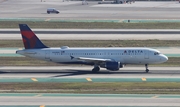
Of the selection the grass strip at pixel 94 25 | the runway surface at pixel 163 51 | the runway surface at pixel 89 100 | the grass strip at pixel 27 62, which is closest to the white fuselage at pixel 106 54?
the grass strip at pixel 27 62

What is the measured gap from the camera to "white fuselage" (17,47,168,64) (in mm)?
72062

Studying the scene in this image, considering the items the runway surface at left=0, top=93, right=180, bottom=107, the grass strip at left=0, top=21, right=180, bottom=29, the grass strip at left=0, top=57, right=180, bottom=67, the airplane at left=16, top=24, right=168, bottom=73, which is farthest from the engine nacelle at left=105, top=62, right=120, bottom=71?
the grass strip at left=0, top=21, right=180, bottom=29

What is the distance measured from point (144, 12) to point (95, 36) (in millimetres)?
57347

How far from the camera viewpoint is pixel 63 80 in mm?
65312

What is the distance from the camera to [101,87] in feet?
198

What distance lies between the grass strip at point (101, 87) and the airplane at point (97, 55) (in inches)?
364

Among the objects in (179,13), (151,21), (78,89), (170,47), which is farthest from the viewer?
(179,13)

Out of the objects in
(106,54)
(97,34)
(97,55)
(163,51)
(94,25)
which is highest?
(106,54)

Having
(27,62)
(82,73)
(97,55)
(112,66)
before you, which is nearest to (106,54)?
(97,55)

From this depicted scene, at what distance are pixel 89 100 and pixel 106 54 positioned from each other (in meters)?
20.6

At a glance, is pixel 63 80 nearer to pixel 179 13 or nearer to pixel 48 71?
pixel 48 71

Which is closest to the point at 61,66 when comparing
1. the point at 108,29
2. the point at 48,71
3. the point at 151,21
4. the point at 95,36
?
the point at 48,71

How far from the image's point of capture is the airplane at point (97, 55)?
7194 centimetres

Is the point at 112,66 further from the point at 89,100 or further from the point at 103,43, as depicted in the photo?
the point at 103,43
